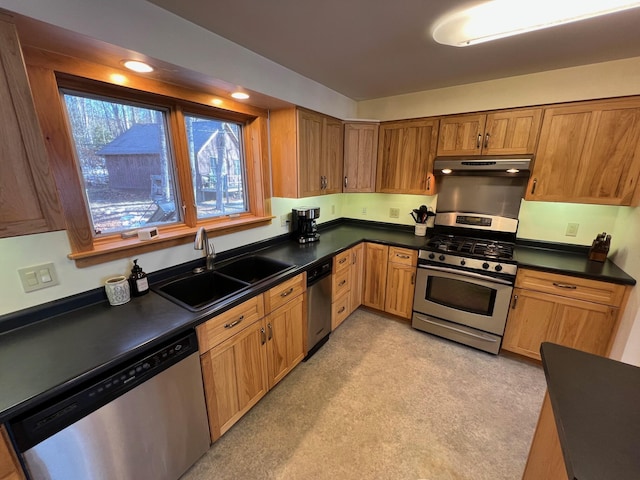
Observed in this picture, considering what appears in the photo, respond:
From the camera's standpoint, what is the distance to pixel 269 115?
7.73 ft

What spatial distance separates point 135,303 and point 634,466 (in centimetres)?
203

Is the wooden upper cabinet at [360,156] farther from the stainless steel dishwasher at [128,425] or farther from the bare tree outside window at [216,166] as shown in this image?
the stainless steel dishwasher at [128,425]

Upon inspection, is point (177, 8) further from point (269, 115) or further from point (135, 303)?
point (135, 303)

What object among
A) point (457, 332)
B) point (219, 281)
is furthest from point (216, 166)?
point (457, 332)

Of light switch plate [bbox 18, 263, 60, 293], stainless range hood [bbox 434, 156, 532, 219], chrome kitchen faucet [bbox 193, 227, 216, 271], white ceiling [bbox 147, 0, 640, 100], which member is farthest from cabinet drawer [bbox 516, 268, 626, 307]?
light switch plate [bbox 18, 263, 60, 293]

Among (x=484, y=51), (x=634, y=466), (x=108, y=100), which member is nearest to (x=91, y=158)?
(x=108, y=100)

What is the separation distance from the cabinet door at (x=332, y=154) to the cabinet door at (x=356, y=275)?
71 cm

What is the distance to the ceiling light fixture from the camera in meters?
1.15

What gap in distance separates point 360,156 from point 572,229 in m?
2.14

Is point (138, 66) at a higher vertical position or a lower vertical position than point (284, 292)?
higher

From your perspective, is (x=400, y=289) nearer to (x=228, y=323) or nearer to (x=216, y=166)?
(x=228, y=323)

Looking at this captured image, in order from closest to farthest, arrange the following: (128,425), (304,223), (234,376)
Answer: (128,425), (234,376), (304,223)

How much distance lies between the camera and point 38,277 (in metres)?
1.29

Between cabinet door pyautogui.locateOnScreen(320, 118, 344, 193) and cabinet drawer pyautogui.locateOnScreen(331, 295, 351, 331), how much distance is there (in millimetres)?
1163
